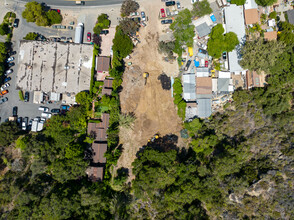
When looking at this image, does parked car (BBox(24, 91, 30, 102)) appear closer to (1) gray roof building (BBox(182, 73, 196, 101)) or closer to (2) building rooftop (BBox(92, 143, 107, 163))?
(2) building rooftop (BBox(92, 143, 107, 163))

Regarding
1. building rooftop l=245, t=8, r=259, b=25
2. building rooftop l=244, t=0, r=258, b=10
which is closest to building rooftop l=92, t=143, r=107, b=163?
building rooftop l=245, t=8, r=259, b=25

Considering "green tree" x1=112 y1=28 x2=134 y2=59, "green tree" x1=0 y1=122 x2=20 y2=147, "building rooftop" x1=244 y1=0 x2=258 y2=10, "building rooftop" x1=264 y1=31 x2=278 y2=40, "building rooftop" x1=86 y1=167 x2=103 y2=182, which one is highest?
"building rooftop" x1=244 y1=0 x2=258 y2=10

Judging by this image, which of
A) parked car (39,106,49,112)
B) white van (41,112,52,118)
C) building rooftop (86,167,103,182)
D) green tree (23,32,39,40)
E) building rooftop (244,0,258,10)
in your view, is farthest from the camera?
parked car (39,106,49,112)

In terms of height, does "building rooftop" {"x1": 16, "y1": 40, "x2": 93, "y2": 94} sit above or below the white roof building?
below

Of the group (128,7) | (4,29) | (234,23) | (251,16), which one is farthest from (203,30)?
(4,29)

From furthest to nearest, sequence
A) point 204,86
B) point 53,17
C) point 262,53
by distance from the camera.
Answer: point 53,17
point 204,86
point 262,53

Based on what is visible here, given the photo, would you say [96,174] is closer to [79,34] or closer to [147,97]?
[147,97]
